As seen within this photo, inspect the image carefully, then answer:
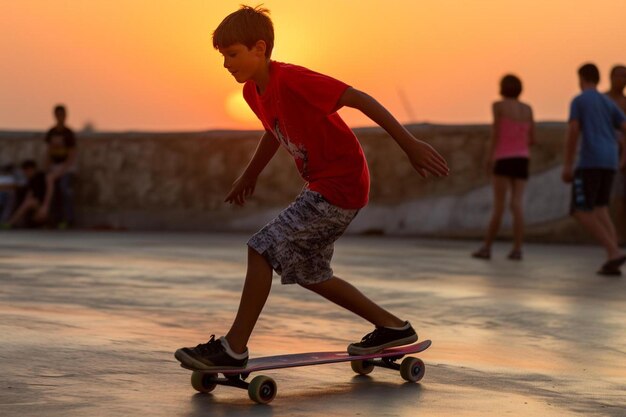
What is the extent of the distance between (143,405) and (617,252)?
8.02 metres

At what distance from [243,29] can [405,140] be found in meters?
0.78

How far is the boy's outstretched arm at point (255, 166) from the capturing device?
636 cm

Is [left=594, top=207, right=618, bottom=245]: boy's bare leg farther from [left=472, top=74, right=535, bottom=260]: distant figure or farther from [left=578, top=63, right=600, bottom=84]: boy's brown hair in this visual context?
[left=472, top=74, right=535, bottom=260]: distant figure

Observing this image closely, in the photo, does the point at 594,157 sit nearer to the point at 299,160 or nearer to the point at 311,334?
the point at 311,334

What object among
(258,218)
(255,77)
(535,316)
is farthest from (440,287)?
(258,218)

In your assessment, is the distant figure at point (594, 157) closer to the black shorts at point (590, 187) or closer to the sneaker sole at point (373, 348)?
the black shorts at point (590, 187)

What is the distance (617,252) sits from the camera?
12.4 m

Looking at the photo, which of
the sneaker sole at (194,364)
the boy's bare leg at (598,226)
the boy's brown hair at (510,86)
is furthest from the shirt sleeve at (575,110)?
the sneaker sole at (194,364)

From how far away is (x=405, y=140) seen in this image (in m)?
5.55

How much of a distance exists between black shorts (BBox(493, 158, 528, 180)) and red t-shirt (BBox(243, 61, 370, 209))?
29.3 feet

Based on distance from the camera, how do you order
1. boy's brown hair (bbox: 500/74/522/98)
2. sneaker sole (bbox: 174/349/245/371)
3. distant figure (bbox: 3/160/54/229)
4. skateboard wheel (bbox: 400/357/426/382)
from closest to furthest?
sneaker sole (bbox: 174/349/245/371) < skateboard wheel (bbox: 400/357/426/382) < boy's brown hair (bbox: 500/74/522/98) < distant figure (bbox: 3/160/54/229)

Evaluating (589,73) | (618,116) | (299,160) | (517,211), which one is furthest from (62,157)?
(299,160)

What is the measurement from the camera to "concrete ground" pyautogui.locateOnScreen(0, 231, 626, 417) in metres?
5.32

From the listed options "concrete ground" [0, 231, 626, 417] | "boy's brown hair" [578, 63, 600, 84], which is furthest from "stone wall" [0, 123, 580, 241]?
"boy's brown hair" [578, 63, 600, 84]
